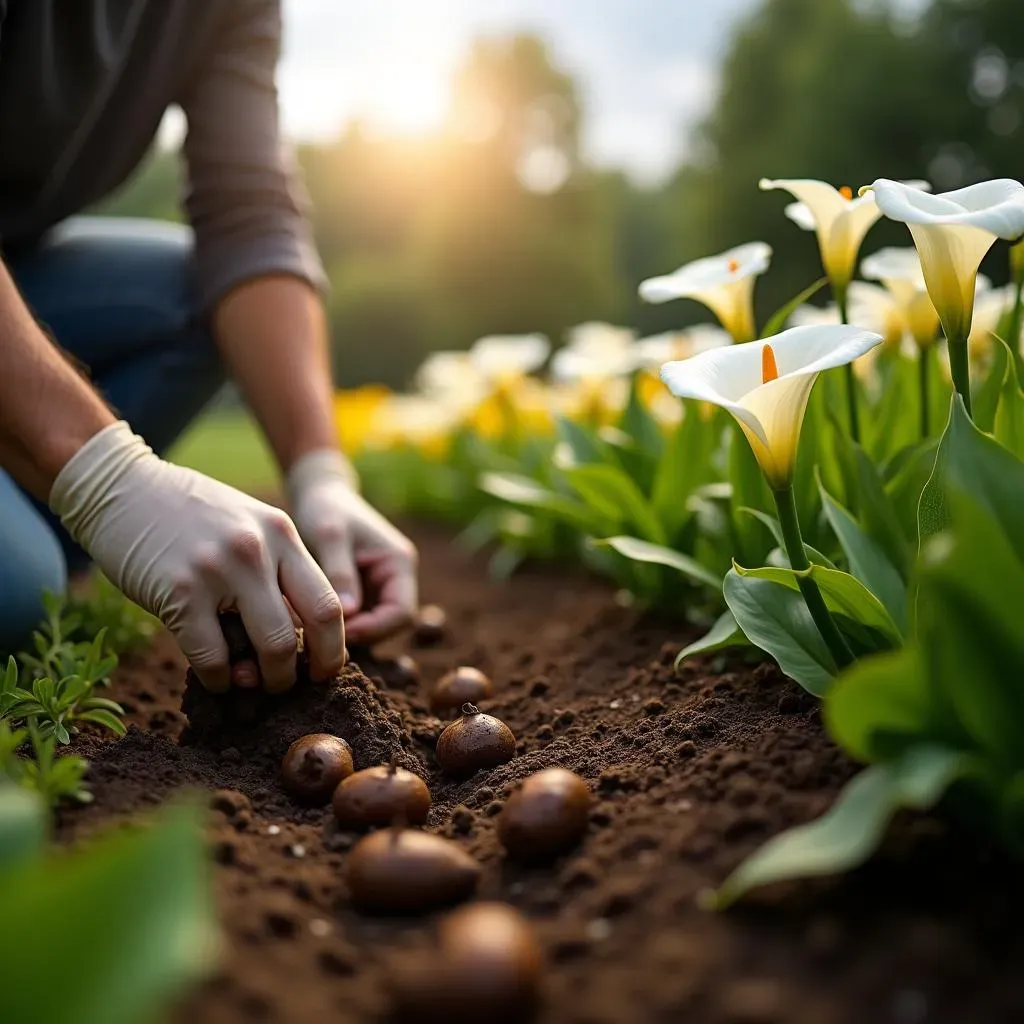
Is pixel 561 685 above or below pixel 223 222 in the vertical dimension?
below

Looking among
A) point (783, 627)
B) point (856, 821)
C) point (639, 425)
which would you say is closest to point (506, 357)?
point (639, 425)

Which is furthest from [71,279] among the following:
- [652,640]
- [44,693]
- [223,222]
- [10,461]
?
[652,640]

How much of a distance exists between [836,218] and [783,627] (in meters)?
0.74

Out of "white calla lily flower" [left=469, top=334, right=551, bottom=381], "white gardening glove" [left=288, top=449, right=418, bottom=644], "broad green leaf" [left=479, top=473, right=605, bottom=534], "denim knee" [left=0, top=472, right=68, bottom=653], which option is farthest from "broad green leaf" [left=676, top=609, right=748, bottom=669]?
"white calla lily flower" [left=469, top=334, right=551, bottom=381]

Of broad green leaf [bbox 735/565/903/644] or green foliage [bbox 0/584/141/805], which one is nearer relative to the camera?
green foliage [bbox 0/584/141/805]

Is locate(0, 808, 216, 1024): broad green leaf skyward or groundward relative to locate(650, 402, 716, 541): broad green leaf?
skyward

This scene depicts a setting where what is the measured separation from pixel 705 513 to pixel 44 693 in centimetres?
136

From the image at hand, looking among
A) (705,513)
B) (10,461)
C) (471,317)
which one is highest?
(10,461)

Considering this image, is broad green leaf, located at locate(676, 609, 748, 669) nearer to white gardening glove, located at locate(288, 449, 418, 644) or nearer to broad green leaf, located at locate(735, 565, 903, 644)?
broad green leaf, located at locate(735, 565, 903, 644)

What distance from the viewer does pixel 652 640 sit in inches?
Answer: 91.4

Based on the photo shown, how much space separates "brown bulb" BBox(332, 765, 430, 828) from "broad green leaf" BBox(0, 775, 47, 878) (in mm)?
488

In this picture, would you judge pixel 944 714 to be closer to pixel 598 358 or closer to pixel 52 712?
pixel 52 712

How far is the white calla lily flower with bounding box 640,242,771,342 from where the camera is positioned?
1.89 metres

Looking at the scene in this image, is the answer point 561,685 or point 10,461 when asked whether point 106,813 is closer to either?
point 10,461
